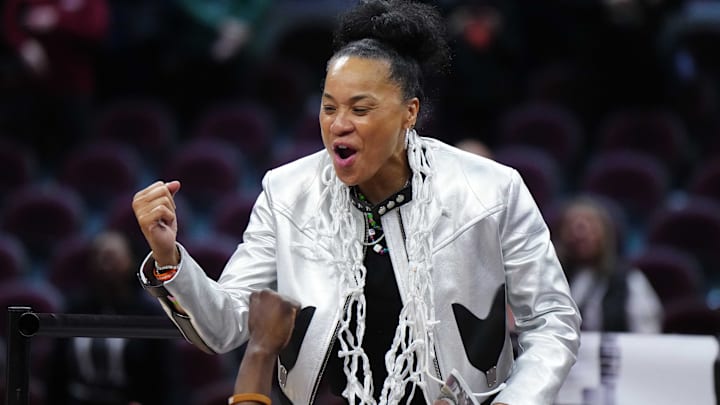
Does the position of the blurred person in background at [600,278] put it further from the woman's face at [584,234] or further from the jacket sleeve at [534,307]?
the jacket sleeve at [534,307]

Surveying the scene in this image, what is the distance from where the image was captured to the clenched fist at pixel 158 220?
2.41m

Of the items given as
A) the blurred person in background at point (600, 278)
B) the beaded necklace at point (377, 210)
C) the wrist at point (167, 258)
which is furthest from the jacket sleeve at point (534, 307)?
the blurred person in background at point (600, 278)

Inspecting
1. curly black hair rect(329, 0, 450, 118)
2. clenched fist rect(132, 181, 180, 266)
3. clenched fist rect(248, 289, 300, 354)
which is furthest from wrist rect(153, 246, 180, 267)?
curly black hair rect(329, 0, 450, 118)

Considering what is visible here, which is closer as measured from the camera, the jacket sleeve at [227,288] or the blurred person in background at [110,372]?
the jacket sleeve at [227,288]

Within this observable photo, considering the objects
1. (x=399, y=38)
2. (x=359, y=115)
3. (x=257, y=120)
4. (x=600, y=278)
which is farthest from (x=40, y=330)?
(x=257, y=120)

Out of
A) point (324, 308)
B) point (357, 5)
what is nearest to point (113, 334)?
point (324, 308)

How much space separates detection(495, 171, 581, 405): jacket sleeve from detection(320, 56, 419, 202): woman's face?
324 mm

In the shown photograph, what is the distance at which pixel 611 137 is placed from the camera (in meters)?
6.92

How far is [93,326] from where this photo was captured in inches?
103

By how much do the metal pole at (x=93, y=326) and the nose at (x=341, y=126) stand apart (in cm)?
59

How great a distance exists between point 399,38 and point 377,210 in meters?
0.40

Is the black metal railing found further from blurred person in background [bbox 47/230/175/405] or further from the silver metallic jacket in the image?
blurred person in background [bbox 47/230/175/405]

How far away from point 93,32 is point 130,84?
0.96m

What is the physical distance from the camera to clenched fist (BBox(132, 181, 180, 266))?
2408 mm
